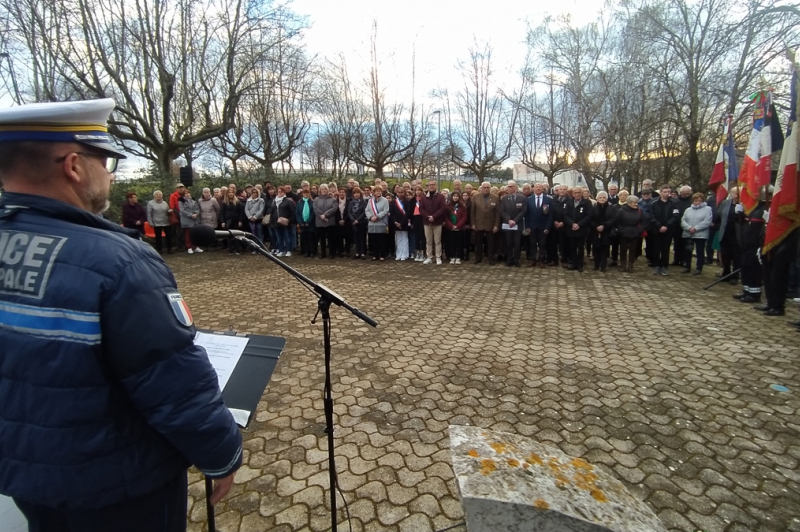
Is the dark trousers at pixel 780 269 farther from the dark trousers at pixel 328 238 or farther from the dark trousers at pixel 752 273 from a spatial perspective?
the dark trousers at pixel 328 238

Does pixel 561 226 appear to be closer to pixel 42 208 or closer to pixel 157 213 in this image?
pixel 42 208

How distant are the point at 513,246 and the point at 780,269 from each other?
5274 millimetres

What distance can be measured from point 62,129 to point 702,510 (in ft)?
12.0

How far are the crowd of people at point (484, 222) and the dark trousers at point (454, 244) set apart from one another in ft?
0.09

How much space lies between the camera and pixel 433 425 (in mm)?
3533

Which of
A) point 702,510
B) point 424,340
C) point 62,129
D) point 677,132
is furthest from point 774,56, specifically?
point 62,129

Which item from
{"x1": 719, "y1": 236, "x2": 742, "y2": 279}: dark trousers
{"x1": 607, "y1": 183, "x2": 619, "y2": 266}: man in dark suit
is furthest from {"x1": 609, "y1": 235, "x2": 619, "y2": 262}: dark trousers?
{"x1": 719, "y1": 236, "x2": 742, "y2": 279}: dark trousers

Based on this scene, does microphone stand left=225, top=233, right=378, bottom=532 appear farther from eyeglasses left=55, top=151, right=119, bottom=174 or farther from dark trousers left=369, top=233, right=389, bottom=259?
dark trousers left=369, top=233, right=389, bottom=259

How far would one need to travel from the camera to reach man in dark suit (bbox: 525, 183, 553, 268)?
34.8 feet

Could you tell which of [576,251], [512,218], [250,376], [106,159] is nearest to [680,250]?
[576,251]

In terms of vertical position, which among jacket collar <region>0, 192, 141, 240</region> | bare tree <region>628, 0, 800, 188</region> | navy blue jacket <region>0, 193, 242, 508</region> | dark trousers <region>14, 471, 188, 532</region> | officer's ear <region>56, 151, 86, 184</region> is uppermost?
bare tree <region>628, 0, 800, 188</region>

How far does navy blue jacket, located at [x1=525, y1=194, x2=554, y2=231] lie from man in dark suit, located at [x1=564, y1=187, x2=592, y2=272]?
37cm

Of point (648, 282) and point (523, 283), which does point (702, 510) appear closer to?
point (523, 283)

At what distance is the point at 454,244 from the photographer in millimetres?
11555
